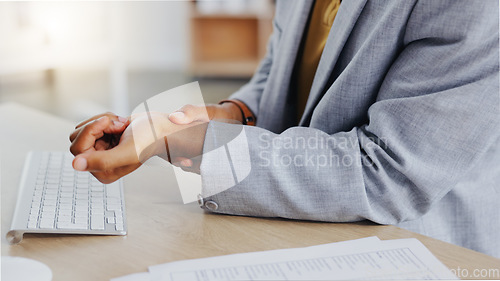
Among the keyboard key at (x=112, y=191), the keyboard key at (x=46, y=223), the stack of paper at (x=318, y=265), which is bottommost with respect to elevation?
the stack of paper at (x=318, y=265)

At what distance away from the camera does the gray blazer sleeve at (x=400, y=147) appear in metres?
0.68

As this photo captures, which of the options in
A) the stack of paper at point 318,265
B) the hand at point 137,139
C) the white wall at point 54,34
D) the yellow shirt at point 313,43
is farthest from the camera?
the white wall at point 54,34

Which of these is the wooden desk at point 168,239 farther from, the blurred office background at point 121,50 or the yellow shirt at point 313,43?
the blurred office background at point 121,50

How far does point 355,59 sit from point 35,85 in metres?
3.27

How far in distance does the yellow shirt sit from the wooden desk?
349mm

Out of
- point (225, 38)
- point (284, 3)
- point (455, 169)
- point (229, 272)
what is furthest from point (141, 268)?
point (225, 38)

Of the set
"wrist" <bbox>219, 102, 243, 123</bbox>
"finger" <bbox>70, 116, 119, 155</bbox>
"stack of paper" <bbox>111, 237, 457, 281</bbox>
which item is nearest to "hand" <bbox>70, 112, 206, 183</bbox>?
"finger" <bbox>70, 116, 119, 155</bbox>

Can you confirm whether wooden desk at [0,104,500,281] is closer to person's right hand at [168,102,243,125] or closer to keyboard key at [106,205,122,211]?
keyboard key at [106,205,122,211]

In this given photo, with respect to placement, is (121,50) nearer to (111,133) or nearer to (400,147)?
(111,133)

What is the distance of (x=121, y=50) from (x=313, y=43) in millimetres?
3280

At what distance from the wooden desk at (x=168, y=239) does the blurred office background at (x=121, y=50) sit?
237 cm

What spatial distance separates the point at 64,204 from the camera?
0.74m

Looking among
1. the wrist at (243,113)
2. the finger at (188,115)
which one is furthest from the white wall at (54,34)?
the finger at (188,115)

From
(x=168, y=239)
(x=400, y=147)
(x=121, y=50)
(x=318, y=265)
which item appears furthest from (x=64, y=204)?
(x=121, y=50)
